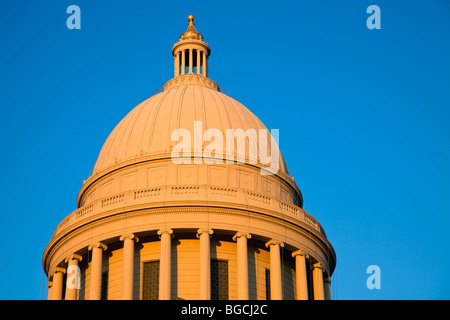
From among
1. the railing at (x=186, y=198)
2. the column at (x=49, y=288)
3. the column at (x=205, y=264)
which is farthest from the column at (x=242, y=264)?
the column at (x=49, y=288)

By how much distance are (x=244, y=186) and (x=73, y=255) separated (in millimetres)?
11803

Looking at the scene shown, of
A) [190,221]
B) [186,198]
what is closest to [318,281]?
[190,221]

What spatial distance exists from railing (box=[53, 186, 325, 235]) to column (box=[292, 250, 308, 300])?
83.8 inches

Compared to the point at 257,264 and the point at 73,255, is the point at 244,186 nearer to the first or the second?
the point at 257,264

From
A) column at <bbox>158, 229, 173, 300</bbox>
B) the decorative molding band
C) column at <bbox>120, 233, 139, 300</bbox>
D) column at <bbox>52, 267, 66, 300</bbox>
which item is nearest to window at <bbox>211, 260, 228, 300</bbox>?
column at <bbox>158, 229, 173, 300</bbox>

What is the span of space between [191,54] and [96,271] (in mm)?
22306

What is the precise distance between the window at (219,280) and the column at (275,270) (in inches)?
109

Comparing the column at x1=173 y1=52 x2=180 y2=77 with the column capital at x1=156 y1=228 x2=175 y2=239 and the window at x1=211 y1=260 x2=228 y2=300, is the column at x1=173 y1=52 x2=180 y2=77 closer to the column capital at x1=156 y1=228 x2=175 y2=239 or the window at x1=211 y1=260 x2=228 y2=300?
the column capital at x1=156 y1=228 x2=175 y2=239

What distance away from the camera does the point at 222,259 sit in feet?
211

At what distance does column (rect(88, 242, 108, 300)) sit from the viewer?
63.0m

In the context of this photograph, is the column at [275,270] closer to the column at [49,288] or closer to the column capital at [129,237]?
the column capital at [129,237]

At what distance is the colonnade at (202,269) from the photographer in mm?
61656
